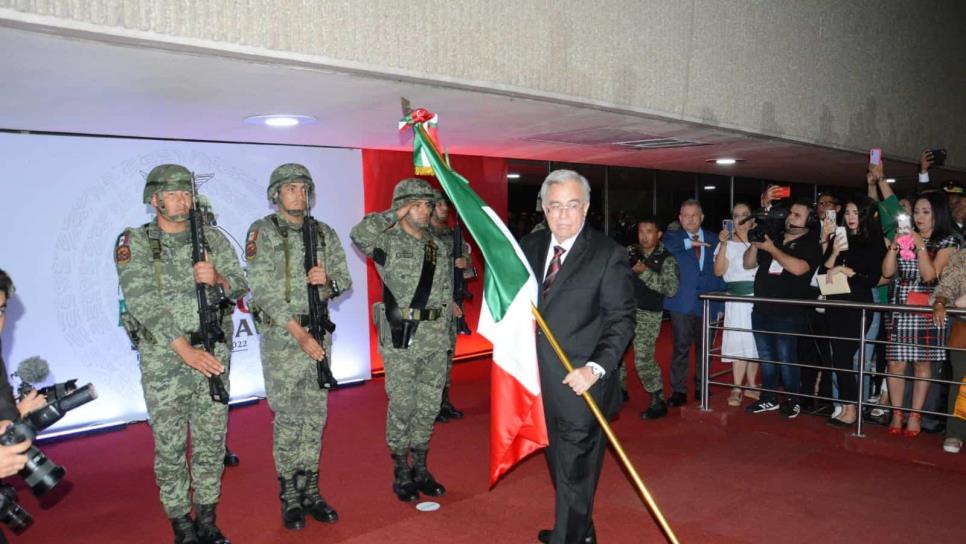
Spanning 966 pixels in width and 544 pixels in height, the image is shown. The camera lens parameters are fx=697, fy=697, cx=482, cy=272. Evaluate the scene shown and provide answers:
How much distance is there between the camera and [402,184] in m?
3.96

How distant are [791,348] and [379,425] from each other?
3208mm

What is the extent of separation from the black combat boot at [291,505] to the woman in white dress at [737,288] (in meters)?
3.56

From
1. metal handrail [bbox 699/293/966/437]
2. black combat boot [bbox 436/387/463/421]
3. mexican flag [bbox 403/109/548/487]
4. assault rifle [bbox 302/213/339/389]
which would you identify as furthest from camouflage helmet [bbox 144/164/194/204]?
metal handrail [bbox 699/293/966/437]

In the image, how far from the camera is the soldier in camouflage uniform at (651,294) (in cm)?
554

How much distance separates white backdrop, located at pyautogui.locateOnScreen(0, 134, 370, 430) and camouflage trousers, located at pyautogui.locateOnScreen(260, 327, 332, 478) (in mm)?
2500

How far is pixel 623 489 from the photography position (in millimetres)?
4055

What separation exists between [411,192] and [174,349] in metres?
1.46

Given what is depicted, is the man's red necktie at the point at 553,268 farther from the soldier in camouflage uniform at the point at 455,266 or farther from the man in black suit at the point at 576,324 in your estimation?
the soldier in camouflage uniform at the point at 455,266

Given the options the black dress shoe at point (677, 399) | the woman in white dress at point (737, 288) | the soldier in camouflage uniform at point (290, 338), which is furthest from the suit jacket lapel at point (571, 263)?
the black dress shoe at point (677, 399)

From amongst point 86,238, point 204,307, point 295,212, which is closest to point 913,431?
point 295,212

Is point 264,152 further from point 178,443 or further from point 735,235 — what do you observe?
point 735,235

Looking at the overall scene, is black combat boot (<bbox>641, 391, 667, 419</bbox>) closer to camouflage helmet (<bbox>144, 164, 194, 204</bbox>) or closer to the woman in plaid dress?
the woman in plaid dress

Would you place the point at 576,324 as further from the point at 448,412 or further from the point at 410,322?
the point at 448,412

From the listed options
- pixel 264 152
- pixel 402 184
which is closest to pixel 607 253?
pixel 402 184
